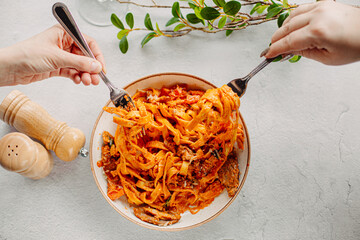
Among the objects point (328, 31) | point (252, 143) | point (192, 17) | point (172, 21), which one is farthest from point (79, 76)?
point (328, 31)

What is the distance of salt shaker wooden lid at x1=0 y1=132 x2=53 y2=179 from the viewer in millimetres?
2008

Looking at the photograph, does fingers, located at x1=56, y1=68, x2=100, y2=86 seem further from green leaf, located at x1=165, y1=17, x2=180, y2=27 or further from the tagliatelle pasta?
green leaf, located at x1=165, y1=17, x2=180, y2=27

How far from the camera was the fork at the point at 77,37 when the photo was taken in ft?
6.29

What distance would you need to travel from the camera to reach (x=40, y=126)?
2.32 metres

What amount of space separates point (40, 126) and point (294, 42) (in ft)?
6.53

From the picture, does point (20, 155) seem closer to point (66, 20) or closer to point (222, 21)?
point (66, 20)

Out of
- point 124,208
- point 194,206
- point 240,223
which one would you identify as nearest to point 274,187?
point 240,223

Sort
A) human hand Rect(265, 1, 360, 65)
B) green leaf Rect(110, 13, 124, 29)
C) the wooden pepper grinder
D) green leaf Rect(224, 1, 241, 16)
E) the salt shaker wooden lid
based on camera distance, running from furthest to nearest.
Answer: green leaf Rect(110, 13, 124, 29) → the wooden pepper grinder → green leaf Rect(224, 1, 241, 16) → the salt shaker wooden lid → human hand Rect(265, 1, 360, 65)

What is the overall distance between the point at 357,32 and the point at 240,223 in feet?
5.64

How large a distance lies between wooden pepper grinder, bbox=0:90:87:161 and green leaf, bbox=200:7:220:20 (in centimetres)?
139

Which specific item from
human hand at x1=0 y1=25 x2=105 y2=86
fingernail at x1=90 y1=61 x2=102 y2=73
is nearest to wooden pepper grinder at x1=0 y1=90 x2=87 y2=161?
human hand at x1=0 y1=25 x2=105 y2=86

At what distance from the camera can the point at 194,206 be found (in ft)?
7.57

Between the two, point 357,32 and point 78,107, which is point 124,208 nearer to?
point 78,107

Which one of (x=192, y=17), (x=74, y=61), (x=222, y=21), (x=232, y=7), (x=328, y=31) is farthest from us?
(x=192, y=17)
